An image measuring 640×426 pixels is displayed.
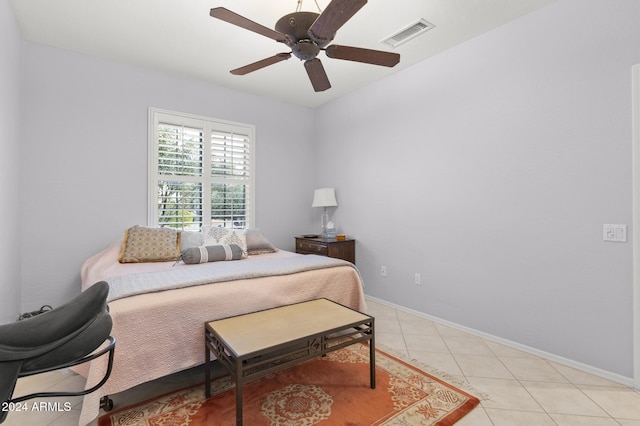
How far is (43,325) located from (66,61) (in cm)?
335

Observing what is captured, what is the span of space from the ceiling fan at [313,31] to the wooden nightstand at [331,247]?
2.15 m

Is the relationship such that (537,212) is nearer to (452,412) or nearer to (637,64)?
(637,64)

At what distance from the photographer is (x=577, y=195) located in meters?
2.34

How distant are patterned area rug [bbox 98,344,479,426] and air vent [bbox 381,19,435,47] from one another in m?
2.82

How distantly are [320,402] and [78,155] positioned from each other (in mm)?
3323

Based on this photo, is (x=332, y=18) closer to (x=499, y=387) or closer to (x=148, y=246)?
(x=499, y=387)

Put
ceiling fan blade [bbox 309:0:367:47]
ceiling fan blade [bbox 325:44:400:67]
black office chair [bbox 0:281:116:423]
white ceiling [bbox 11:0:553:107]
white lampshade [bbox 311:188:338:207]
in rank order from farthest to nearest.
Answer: white lampshade [bbox 311:188:338:207]
white ceiling [bbox 11:0:553:107]
ceiling fan blade [bbox 325:44:400:67]
ceiling fan blade [bbox 309:0:367:47]
black office chair [bbox 0:281:116:423]

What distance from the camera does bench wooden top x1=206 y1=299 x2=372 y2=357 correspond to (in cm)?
170

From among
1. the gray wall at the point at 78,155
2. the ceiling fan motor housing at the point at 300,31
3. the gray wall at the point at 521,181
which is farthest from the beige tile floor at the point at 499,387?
the ceiling fan motor housing at the point at 300,31

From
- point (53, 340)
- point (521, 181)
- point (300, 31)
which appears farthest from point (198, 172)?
point (521, 181)

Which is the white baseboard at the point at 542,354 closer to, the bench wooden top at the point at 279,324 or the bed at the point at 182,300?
the bed at the point at 182,300

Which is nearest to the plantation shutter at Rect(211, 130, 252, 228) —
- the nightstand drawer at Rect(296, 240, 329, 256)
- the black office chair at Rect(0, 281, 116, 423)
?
the nightstand drawer at Rect(296, 240, 329, 256)

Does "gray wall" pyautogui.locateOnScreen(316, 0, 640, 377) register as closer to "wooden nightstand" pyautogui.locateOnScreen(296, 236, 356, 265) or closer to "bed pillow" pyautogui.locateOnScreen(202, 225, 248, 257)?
"wooden nightstand" pyautogui.locateOnScreen(296, 236, 356, 265)

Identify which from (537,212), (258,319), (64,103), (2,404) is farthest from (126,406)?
(537,212)
